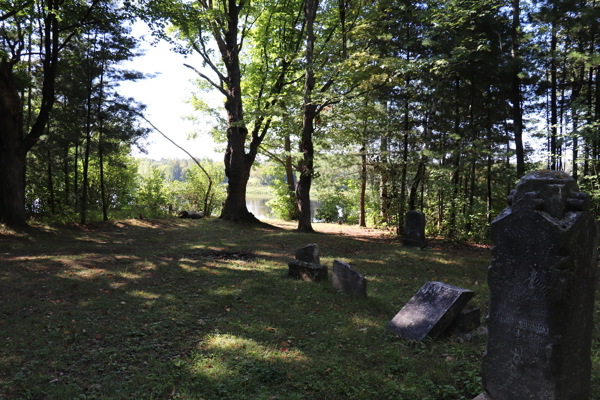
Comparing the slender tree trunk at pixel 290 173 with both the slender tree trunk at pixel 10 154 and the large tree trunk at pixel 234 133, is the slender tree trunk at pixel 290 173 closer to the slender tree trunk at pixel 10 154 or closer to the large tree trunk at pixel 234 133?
the large tree trunk at pixel 234 133

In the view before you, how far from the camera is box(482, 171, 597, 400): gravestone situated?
10.9 feet

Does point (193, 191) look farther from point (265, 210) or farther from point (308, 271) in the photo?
point (265, 210)

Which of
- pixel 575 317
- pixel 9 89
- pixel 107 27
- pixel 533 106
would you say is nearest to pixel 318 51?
pixel 107 27

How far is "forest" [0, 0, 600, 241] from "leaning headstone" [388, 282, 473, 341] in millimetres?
8664

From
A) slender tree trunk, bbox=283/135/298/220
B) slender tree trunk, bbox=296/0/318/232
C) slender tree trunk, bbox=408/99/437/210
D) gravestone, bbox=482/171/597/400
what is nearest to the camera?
gravestone, bbox=482/171/597/400

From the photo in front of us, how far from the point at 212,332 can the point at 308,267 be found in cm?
363

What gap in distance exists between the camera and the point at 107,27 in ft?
52.4

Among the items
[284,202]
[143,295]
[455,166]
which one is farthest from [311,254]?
[284,202]

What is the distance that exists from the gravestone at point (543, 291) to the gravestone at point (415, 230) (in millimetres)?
10703

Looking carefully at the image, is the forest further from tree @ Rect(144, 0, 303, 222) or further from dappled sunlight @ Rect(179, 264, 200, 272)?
dappled sunlight @ Rect(179, 264, 200, 272)

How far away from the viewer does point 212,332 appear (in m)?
5.76

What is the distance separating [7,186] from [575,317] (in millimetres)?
17619

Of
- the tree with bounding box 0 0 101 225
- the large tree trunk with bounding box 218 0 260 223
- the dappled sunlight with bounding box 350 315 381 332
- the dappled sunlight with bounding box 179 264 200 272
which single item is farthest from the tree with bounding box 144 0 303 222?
the dappled sunlight with bounding box 350 315 381 332

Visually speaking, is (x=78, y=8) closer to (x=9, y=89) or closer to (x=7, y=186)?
(x=9, y=89)
